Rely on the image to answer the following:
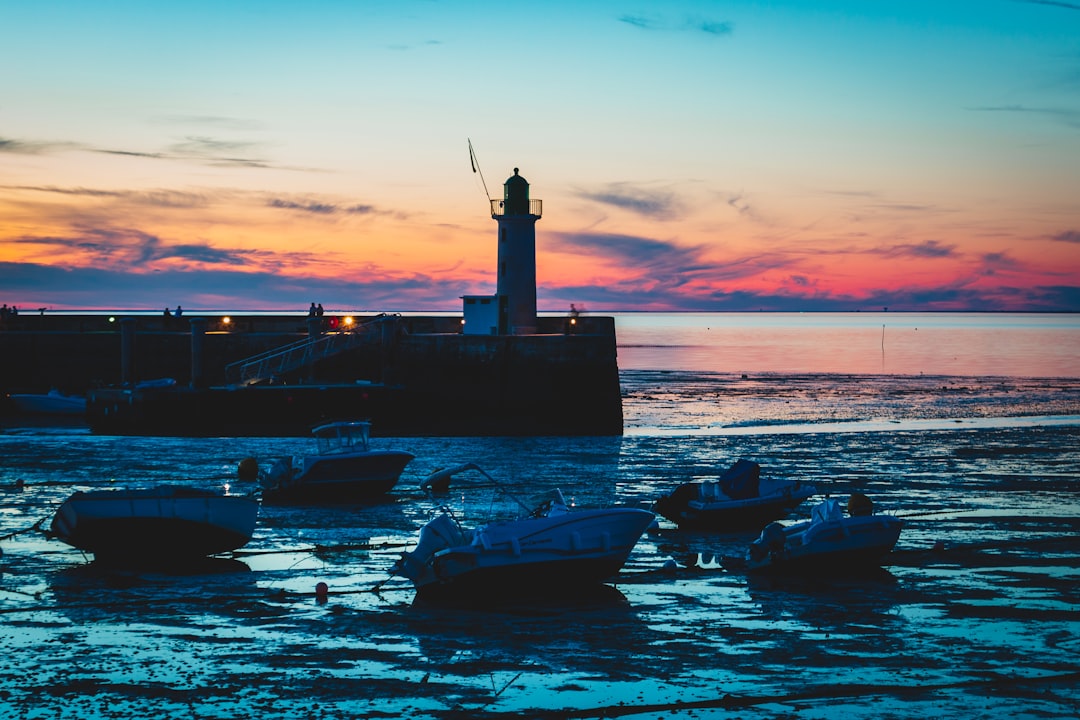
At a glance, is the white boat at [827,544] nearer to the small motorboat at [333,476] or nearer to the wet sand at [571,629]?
the wet sand at [571,629]

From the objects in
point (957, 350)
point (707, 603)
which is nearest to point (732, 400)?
point (707, 603)

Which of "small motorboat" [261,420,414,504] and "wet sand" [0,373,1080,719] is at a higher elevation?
"small motorboat" [261,420,414,504]

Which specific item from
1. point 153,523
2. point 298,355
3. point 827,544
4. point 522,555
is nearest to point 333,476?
point 153,523

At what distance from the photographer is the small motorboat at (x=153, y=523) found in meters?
15.7

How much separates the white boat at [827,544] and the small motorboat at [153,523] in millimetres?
7225

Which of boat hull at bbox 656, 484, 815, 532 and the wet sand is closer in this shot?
the wet sand

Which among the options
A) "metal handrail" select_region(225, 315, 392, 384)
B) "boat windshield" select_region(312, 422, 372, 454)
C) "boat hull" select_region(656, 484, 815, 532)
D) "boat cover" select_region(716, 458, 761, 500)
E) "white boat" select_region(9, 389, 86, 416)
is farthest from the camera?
"white boat" select_region(9, 389, 86, 416)

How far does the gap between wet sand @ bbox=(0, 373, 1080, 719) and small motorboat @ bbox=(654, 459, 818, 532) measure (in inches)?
13.4

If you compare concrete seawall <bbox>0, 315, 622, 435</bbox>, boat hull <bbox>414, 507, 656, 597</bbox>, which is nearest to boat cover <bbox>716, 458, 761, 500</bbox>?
boat hull <bbox>414, 507, 656, 597</bbox>

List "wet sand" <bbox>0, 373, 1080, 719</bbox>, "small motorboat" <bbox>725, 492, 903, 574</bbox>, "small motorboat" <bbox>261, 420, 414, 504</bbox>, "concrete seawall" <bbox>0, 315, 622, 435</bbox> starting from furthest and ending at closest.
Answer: "concrete seawall" <bbox>0, 315, 622, 435</bbox>
"small motorboat" <bbox>261, 420, 414, 504</bbox>
"small motorboat" <bbox>725, 492, 903, 574</bbox>
"wet sand" <bbox>0, 373, 1080, 719</bbox>

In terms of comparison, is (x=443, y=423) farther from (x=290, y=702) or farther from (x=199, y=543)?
(x=290, y=702)

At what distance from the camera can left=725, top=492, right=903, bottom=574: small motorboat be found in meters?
15.0

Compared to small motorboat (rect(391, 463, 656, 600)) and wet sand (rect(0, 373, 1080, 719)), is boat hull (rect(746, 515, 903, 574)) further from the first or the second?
small motorboat (rect(391, 463, 656, 600))

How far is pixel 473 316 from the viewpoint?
41.7 m
